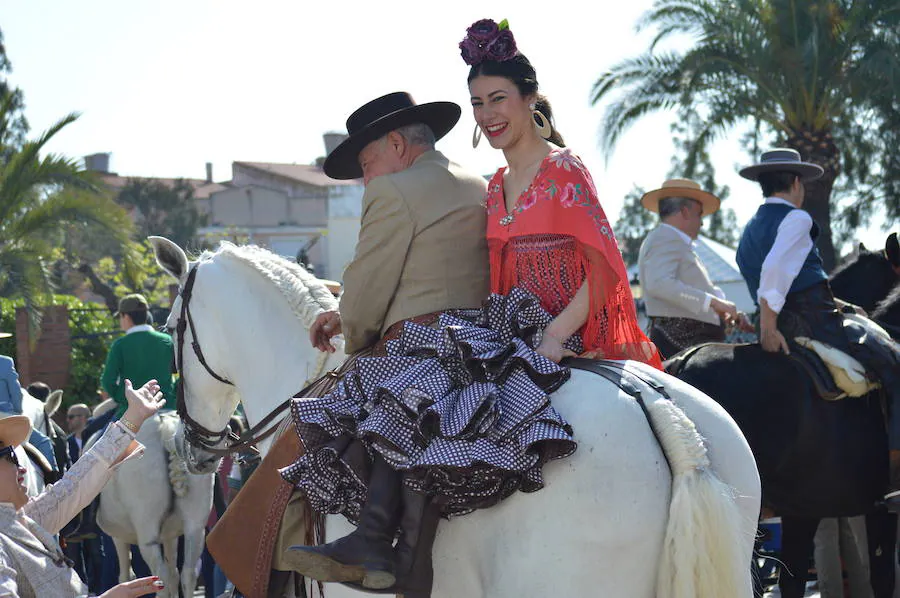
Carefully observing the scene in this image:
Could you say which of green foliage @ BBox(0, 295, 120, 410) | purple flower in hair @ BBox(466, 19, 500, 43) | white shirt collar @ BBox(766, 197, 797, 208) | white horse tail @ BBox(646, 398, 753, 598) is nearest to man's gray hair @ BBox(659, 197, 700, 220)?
white shirt collar @ BBox(766, 197, 797, 208)

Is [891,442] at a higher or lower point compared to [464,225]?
lower

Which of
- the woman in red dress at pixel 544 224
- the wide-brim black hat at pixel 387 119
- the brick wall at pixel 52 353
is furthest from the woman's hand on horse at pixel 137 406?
the brick wall at pixel 52 353

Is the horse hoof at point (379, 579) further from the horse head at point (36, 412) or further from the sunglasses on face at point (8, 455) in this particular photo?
the horse head at point (36, 412)

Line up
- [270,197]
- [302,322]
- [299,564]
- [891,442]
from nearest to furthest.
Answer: [299,564], [302,322], [891,442], [270,197]

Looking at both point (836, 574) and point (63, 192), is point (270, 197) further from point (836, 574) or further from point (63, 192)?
point (836, 574)

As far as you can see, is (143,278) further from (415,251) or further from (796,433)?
(415,251)

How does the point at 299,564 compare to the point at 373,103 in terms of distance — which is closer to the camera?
the point at 299,564

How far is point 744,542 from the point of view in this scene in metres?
3.31

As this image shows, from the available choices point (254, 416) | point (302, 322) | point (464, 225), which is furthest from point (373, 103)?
point (254, 416)

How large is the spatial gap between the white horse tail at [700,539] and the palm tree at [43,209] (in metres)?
15.4

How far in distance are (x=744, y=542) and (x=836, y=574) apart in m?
5.42

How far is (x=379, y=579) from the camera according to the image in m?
3.32

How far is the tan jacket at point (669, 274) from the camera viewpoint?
294 inches

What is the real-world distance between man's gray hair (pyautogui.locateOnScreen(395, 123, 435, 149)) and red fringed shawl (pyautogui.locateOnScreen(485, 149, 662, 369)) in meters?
0.59
